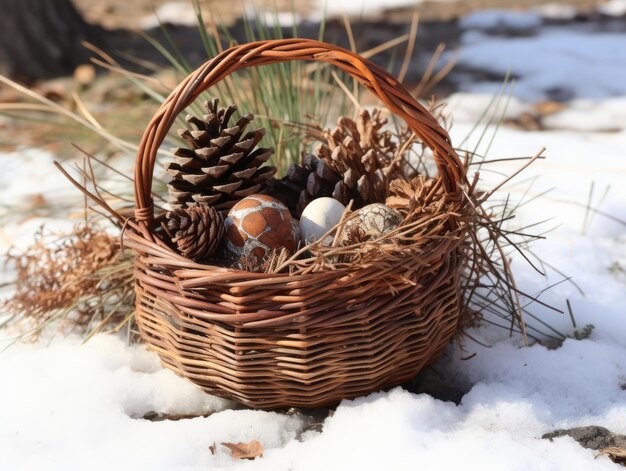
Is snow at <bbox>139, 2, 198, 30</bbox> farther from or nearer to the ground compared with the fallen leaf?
farther from the ground

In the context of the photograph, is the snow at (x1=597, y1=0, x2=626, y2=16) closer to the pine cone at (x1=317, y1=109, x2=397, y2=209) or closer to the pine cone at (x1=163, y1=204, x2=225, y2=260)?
the pine cone at (x1=317, y1=109, x2=397, y2=209)

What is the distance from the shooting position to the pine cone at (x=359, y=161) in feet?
5.77

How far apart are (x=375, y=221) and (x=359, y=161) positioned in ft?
0.86

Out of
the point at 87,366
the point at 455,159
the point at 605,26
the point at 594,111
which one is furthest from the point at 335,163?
the point at 605,26

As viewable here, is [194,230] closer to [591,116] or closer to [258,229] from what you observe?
[258,229]

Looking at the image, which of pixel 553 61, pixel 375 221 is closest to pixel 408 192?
pixel 375 221

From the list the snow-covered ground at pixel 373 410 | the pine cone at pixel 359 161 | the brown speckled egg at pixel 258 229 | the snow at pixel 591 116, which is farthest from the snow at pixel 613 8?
the brown speckled egg at pixel 258 229

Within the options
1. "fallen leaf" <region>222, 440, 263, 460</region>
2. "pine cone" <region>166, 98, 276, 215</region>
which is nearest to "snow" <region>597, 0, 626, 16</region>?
"pine cone" <region>166, 98, 276, 215</region>

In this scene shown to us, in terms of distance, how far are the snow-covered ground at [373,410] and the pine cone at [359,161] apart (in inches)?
17.4

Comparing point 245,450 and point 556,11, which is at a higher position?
point 556,11

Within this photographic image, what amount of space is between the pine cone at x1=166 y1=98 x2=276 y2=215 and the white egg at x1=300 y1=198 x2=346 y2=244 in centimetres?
17

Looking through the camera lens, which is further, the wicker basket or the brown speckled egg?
the brown speckled egg

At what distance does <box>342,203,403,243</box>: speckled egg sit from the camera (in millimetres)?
1558

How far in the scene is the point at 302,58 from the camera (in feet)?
4.63
